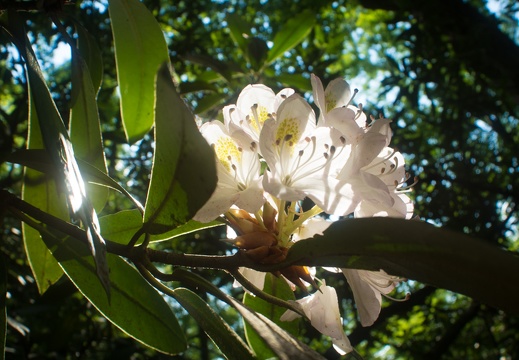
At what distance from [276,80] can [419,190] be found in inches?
47.2

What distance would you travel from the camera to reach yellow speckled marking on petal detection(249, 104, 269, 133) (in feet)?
3.74

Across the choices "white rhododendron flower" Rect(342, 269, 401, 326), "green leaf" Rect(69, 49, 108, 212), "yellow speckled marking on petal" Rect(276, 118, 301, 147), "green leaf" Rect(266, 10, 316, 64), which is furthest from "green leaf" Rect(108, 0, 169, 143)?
"green leaf" Rect(266, 10, 316, 64)

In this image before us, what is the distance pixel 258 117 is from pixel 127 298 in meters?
0.48

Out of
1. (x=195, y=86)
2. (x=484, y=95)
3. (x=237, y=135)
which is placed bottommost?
(x=237, y=135)

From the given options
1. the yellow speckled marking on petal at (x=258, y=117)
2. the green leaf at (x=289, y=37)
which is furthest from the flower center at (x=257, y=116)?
the green leaf at (x=289, y=37)

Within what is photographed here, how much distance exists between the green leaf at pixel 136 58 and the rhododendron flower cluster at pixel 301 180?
22cm

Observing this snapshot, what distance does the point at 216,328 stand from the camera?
0.94 meters

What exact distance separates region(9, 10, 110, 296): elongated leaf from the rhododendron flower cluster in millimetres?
222

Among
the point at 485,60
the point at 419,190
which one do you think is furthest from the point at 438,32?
the point at 419,190

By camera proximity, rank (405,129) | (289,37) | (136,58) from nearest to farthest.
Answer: (136,58), (289,37), (405,129)

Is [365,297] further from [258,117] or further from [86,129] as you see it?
[86,129]

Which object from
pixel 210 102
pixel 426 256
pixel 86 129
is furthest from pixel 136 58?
pixel 210 102

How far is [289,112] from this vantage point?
1048 millimetres

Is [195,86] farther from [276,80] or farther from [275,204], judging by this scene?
[275,204]
